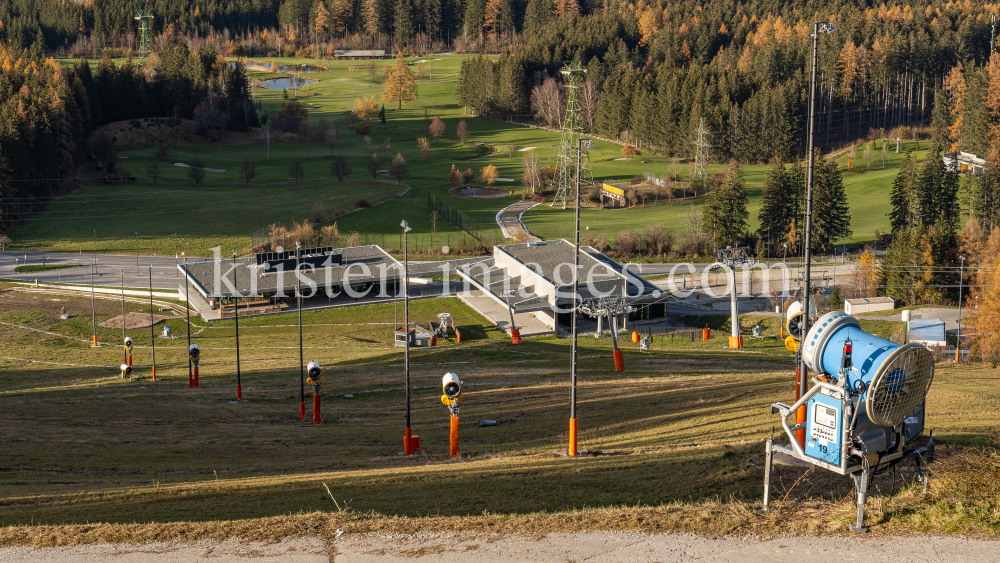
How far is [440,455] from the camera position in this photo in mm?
29953

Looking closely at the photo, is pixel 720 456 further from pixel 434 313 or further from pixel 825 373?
pixel 434 313

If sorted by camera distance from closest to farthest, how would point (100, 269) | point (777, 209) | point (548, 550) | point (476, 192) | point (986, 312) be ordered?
point (548, 550)
point (986, 312)
point (100, 269)
point (777, 209)
point (476, 192)

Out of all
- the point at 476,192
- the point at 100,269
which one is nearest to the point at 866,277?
the point at 476,192

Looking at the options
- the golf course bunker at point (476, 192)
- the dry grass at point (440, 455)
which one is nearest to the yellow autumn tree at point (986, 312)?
the dry grass at point (440, 455)

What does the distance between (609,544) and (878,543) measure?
192 inches

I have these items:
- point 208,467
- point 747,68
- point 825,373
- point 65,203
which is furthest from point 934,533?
point 747,68

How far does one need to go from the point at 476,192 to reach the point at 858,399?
122782 mm

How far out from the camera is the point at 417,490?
2280 cm

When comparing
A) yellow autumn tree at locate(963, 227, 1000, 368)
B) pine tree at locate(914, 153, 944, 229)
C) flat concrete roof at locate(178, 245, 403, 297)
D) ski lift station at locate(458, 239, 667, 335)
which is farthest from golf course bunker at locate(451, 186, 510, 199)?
yellow autumn tree at locate(963, 227, 1000, 368)

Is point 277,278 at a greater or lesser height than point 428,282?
greater

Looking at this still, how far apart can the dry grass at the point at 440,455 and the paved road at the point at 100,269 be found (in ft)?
98.6

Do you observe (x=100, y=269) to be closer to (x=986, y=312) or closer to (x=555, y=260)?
(x=555, y=260)

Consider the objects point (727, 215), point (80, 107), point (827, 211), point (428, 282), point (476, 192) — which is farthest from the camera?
point (80, 107)

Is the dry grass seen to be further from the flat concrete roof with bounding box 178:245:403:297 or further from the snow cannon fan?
the flat concrete roof with bounding box 178:245:403:297
